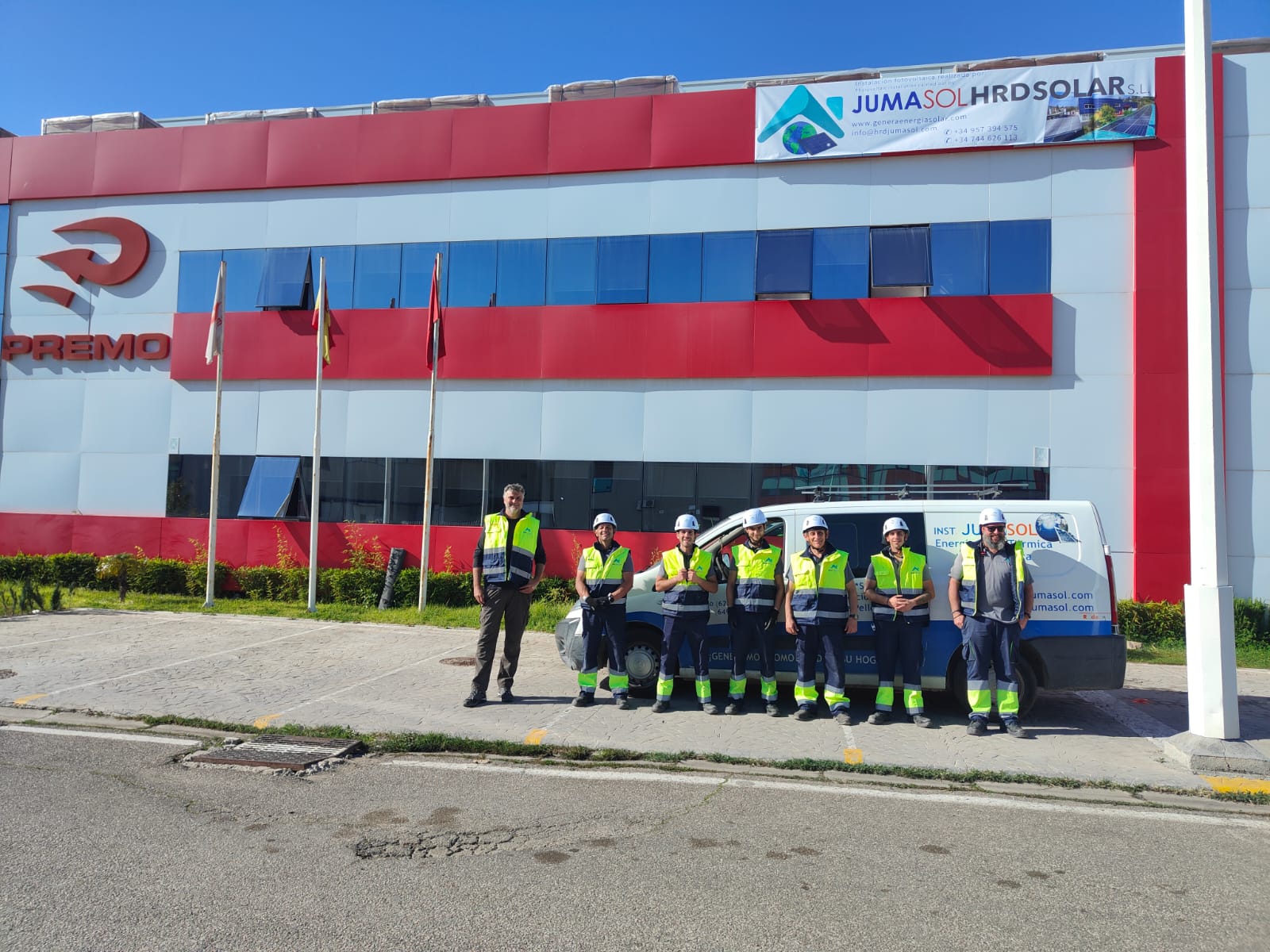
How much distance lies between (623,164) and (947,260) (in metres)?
6.10

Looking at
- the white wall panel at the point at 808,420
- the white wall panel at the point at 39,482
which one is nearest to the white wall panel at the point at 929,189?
the white wall panel at the point at 808,420

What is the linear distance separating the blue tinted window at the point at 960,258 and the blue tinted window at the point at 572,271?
6.13 metres

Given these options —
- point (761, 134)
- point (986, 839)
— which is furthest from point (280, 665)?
point (761, 134)

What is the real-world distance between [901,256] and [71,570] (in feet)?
56.2

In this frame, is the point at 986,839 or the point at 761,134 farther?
the point at 761,134

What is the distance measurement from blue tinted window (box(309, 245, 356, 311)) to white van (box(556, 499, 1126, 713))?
11.0 meters

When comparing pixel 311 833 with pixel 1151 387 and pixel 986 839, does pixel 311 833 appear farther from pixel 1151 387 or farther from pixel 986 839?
pixel 1151 387

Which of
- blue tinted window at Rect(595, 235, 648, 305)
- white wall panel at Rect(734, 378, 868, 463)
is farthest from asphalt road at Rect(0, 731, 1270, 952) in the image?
blue tinted window at Rect(595, 235, 648, 305)

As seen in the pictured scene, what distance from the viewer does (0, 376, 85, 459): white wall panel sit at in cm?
1806

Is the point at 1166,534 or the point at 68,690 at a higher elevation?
the point at 1166,534

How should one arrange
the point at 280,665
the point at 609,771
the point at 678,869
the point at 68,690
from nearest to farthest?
1. the point at 678,869
2. the point at 609,771
3. the point at 68,690
4. the point at 280,665

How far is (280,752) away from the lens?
6617 mm

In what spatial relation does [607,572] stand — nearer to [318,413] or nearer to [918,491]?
[918,491]

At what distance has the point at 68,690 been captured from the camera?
8.74 metres
